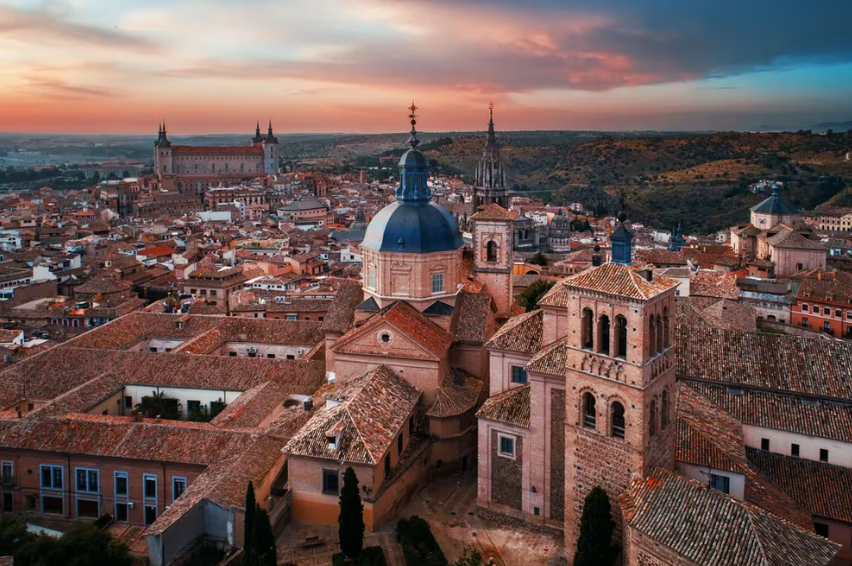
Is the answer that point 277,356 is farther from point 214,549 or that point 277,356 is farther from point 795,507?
point 795,507

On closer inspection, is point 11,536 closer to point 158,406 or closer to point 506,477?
point 158,406

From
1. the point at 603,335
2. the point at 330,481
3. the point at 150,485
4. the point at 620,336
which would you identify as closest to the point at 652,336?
the point at 620,336

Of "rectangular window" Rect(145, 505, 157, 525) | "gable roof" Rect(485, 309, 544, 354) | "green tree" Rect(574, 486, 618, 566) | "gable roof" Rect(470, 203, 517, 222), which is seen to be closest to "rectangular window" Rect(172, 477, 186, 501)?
"rectangular window" Rect(145, 505, 157, 525)

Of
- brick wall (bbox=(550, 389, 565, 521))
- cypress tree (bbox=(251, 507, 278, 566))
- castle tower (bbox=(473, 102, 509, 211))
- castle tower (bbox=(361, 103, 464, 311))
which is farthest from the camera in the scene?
castle tower (bbox=(473, 102, 509, 211))

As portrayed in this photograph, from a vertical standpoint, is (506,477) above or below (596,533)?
below

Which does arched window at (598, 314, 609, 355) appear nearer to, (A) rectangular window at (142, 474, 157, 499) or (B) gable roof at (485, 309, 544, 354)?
(B) gable roof at (485, 309, 544, 354)

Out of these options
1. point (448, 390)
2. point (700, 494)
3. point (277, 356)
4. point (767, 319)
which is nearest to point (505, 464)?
point (448, 390)
